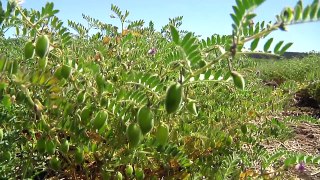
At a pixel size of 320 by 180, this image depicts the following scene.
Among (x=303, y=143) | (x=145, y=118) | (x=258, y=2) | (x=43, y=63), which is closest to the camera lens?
(x=258, y=2)

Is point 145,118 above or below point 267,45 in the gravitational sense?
below

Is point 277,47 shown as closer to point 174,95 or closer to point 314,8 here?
point 314,8

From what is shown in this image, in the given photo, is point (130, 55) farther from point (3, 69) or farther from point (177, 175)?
point (3, 69)

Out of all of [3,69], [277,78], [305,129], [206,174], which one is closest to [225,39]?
[206,174]

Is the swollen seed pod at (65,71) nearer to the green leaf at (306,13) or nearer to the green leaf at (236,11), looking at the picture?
the green leaf at (236,11)

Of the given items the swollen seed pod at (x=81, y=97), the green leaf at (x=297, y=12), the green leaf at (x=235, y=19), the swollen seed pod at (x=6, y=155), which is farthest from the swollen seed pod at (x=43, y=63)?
the green leaf at (x=297, y=12)

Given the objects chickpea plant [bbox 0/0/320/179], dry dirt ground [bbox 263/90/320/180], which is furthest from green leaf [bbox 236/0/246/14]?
dry dirt ground [bbox 263/90/320/180]

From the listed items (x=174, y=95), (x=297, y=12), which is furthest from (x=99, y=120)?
(x=297, y=12)

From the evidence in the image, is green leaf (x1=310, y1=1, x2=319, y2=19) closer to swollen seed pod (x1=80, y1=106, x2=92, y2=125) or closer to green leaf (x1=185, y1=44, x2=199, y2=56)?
green leaf (x1=185, y1=44, x2=199, y2=56)

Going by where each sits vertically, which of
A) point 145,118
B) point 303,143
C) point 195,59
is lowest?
point 303,143

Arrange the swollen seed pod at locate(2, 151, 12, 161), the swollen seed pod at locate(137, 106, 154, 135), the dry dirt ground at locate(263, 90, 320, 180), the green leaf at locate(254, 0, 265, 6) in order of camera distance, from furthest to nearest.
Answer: the dry dirt ground at locate(263, 90, 320, 180)
the swollen seed pod at locate(2, 151, 12, 161)
the swollen seed pod at locate(137, 106, 154, 135)
the green leaf at locate(254, 0, 265, 6)

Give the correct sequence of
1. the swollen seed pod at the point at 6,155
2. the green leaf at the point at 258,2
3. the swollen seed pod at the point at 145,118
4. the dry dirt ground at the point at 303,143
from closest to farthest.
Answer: the green leaf at the point at 258,2
the swollen seed pod at the point at 145,118
the swollen seed pod at the point at 6,155
the dry dirt ground at the point at 303,143

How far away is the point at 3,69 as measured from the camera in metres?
0.86

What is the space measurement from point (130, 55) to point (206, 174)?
0.59 meters
